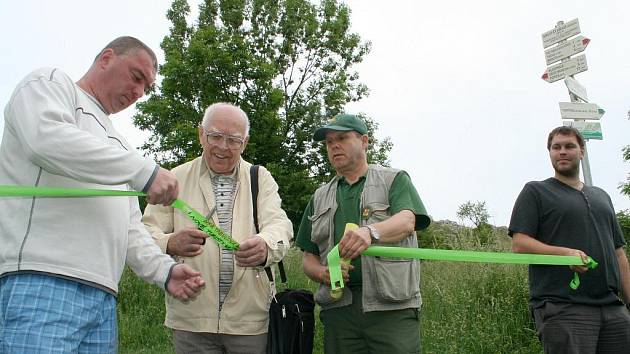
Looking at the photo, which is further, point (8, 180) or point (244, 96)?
point (244, 96)

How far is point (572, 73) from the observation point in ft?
25.4

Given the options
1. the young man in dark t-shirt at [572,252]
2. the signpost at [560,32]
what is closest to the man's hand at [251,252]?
the young man in dark t-shirt at [572,252]

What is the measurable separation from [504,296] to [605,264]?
11.0ft

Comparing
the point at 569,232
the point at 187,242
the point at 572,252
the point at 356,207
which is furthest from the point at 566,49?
the point at 187,242

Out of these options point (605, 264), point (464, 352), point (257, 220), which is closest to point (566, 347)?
point (605, 264)

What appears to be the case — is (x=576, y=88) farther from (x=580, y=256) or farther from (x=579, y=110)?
(x=580, y=256)

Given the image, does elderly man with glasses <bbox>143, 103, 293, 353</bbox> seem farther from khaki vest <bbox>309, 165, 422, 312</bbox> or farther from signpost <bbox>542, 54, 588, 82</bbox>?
signpost <bbox>542, 54, 588, 82</bbox>

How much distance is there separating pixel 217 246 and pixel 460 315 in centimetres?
439

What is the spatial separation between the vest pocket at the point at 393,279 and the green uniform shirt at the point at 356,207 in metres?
0.18

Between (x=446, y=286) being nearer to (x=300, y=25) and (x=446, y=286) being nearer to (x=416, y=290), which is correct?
(x=416, y=290)

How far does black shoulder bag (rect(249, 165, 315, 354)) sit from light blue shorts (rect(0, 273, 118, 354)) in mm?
1296

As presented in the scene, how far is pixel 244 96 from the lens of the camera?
26.0m

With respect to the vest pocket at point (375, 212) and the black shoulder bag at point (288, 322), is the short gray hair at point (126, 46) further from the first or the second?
the vest pocket at point (375, 212)

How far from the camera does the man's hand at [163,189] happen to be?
2.54 meters
